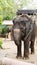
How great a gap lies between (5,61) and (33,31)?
5042 mm

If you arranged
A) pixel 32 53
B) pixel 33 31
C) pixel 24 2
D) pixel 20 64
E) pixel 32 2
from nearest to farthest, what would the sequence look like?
pixel 20 64 → pixel 33 31 → pixel 32 53 → pixel 24 2 → pixel 32 2

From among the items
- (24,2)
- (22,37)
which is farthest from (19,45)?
(24,2)

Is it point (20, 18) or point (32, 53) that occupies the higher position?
point (20, 18)

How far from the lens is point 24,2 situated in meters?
20.7

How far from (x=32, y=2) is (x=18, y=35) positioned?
17.7m

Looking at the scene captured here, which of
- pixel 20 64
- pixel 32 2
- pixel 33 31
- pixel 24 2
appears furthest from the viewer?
pixel 32 2

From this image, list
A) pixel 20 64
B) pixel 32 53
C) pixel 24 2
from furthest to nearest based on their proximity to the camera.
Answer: pixel 24 2, pixel 32 53, pixel 20 64

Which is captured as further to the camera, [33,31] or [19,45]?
[33,31]

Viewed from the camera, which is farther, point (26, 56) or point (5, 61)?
point (26, 56)

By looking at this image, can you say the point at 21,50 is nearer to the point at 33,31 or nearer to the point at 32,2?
the point at 33,31

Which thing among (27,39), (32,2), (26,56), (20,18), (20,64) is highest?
(20,64)

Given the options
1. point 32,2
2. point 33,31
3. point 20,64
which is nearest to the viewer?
point 20,64

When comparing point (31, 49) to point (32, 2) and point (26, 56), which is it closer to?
point (26, 56)

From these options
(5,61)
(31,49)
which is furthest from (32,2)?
(5,61)
